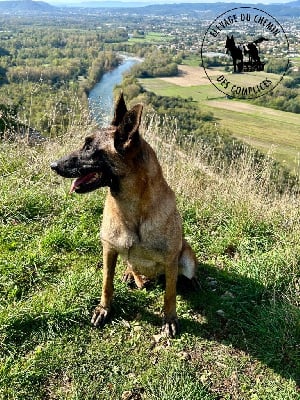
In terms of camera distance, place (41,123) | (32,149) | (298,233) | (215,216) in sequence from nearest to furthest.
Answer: (298,233) → (215,216) → (32,149) → (41,123)

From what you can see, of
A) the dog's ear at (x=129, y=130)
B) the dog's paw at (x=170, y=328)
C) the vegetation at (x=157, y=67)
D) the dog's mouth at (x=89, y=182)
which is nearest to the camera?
the dog's ear at (x=129, y=130)

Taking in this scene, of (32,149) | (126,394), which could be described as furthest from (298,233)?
(32,149)

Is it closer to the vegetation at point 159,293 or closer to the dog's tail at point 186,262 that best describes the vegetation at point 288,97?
the vegetation at point 159,293

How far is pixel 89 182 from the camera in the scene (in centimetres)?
276

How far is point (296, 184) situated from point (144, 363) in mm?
4039

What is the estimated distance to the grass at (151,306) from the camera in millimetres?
2941

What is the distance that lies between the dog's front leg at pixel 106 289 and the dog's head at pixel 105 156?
76 centimetres

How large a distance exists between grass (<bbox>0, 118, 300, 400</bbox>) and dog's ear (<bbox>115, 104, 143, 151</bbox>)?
1.70 meters

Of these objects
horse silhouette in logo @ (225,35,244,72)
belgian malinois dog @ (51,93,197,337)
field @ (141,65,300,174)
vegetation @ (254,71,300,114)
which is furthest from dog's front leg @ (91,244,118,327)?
vegetation @ (254,71,300,114)

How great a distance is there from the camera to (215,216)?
17.6 feet

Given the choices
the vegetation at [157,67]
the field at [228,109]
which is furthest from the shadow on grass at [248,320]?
the vegetation at [157,67]

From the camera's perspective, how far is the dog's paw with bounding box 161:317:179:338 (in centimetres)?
338

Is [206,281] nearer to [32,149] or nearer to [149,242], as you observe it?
[149,242]

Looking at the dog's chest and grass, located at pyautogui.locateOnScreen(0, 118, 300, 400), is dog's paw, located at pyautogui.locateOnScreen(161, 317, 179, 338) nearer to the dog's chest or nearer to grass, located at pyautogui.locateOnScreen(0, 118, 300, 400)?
grass, located at pyautogui.locateOnScreen(0, 118, 300, 400)
